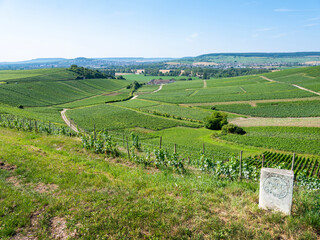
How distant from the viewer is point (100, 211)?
26.4 feet

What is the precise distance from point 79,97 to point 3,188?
10591 cm

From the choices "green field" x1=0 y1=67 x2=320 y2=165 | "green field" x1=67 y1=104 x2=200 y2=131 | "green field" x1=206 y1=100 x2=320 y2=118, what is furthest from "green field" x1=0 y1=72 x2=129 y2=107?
"green field" x1=206 y1=100 x2=320 y2=118

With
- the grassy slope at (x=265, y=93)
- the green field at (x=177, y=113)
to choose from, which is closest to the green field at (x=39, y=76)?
the green field at (x=177, y=113)

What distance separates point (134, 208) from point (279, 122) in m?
59.2

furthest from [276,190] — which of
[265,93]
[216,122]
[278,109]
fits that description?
[265,93]

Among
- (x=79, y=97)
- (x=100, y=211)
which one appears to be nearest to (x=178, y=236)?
(x=100, y=211)

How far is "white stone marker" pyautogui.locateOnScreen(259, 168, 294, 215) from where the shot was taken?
24.9 ft

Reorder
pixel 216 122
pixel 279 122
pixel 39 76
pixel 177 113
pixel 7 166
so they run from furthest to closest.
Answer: pixel 39 76 → pixel 177 113 → pixel 279 122 → pixel 216 122 → pixel 7 166

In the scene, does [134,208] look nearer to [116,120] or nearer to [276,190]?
[276,190]

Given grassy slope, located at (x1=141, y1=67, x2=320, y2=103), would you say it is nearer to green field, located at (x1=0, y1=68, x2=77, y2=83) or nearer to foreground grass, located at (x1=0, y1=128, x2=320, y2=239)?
green field, located at (x1=0, y1=68, x2=77, y2=83)

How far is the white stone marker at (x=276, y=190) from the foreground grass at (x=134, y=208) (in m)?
0.31

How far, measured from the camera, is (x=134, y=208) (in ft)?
26.8

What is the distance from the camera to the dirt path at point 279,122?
5394 cm

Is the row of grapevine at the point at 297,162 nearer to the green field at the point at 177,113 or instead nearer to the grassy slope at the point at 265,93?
the green field at the point at 177,113
